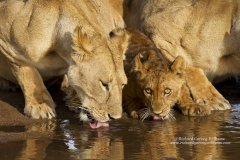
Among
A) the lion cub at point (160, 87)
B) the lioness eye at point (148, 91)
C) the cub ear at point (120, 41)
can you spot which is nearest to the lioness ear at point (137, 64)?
the lion cub at point (160, 87)

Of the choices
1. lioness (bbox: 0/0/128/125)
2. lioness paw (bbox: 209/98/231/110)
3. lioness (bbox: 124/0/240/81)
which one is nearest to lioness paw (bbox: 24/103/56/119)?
lioness (bbox: 0/0/128/125)

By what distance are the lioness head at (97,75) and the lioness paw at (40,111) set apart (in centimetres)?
50

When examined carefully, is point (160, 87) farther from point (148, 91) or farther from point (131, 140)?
point (131, 140)

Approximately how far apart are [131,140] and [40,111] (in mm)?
1087

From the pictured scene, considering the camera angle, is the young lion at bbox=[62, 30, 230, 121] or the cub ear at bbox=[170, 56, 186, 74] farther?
the cub ear at bbox=[170, 56, 186, 74]

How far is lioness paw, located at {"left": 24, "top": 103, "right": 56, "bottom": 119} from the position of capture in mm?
6596

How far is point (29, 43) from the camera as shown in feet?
21.2

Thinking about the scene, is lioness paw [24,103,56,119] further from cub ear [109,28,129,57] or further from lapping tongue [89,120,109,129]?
cub ear [109,28,129,57]

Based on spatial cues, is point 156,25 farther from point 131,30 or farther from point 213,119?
point 213,119

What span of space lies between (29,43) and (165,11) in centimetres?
174

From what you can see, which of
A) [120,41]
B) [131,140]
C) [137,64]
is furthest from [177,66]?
[131,140]

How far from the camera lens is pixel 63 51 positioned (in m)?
6.48

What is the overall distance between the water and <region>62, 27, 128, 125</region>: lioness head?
191 millimetres

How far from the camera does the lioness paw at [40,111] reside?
6596 millimetres
